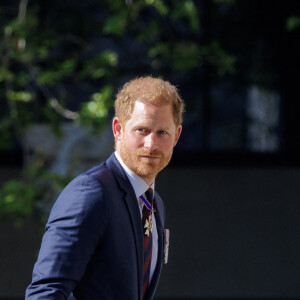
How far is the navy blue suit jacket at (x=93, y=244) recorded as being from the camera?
2.10 m

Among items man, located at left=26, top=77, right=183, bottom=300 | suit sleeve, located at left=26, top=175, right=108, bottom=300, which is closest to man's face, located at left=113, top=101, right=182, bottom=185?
man, located at left=26, top=77, right=183, bottom=300

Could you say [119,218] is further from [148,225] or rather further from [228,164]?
[228,164]

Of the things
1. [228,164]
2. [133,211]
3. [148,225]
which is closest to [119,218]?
[133,211]

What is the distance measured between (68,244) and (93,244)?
0.08 m

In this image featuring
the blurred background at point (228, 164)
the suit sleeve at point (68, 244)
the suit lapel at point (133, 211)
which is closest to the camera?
the suit sleeve at point (68, 244)

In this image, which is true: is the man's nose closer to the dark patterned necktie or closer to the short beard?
the short beard

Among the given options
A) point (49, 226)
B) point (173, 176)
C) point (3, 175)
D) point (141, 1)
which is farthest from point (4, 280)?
point (49, 226)

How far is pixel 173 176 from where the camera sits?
8.57 meters

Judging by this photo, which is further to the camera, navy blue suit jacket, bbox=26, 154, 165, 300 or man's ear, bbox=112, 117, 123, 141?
man's ear, bbox=112, 117, 123, 141

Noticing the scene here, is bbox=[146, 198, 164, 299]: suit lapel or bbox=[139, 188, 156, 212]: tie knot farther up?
bbox=[139, 188, 156, 212]: tie knot

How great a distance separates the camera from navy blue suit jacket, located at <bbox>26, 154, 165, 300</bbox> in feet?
6.90

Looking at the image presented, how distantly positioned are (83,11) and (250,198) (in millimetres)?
3090

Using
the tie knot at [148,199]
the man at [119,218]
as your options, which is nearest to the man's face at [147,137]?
the man at [119,218]

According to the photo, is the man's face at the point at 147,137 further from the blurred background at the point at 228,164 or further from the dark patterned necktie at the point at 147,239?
the blurred background at the point at 228,164
